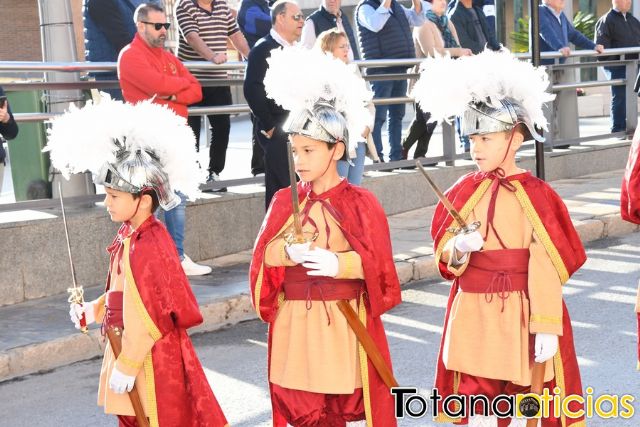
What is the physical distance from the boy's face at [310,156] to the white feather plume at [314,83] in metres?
0.14

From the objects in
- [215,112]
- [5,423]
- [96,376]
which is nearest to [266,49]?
[215,112]

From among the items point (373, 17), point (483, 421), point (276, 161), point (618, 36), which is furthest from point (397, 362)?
point (618, 36)

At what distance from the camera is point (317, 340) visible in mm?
4332

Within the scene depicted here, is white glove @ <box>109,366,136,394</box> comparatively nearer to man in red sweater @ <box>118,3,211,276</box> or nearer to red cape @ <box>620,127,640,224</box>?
red cape @ <box>620,127,640,224</box>

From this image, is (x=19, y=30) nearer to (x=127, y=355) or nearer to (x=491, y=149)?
(x=491, y=149)

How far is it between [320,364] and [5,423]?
2171mm

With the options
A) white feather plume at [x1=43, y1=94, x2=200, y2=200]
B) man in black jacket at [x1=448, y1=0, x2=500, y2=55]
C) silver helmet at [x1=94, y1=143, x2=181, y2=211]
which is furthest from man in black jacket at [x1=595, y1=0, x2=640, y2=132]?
silver helmet at [x1=94, y1=143, x2=181, y2=211]

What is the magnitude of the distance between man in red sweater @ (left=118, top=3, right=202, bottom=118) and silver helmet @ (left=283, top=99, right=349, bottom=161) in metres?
3.75

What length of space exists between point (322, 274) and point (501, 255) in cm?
77

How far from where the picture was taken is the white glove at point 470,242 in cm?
433

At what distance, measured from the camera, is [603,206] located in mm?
11352

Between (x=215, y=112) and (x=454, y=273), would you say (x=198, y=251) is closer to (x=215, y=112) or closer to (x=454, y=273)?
(x=215, y=112)

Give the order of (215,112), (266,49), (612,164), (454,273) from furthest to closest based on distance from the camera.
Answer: (612,164) → (215,112) → (266,49) → (454,273)

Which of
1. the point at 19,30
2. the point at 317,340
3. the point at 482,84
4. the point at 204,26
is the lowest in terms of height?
the point at 317,340
